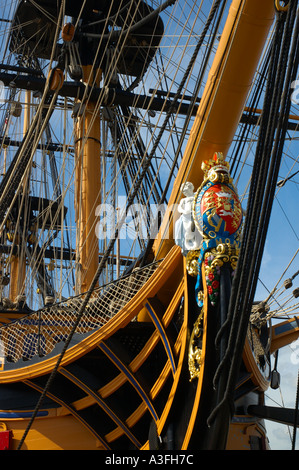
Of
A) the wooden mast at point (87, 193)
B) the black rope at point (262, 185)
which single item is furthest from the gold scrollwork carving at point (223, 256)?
the wooden mast at point (87, 193)

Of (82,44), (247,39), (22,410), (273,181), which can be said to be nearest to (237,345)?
(273,181)

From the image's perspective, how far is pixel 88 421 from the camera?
226 inches

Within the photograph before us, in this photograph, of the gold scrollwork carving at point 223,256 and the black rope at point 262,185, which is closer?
the black rope at point 262,185

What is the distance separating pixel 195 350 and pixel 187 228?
2.88 feet

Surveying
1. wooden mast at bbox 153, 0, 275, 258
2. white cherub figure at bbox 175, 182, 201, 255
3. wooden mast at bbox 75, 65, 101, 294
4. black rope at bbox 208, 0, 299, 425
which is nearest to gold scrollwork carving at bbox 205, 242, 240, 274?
white cherub figure at bbox 175, 182, 201, 255

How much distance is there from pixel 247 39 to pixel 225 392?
248cm

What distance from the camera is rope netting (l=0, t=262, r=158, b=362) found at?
17.3ft

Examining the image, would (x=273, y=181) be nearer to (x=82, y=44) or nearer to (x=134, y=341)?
(x=134, y=341)

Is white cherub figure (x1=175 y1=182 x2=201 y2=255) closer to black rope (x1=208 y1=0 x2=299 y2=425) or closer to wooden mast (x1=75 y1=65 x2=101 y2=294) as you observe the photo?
black rope (x1=208 y1=0 x2=299 y2=425)

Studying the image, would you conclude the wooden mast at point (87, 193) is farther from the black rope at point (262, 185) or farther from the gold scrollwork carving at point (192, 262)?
the black rope at point (262, 185)

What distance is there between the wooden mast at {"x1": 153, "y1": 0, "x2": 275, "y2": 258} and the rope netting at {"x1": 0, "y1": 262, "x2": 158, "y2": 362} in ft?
2.01

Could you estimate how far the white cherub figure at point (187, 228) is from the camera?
14.6 feet

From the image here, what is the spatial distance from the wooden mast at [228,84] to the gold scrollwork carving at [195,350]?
3.32 ft

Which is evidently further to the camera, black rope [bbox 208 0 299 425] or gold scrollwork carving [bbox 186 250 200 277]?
gold scrollwork carving [bbox 186 250 200 277]
